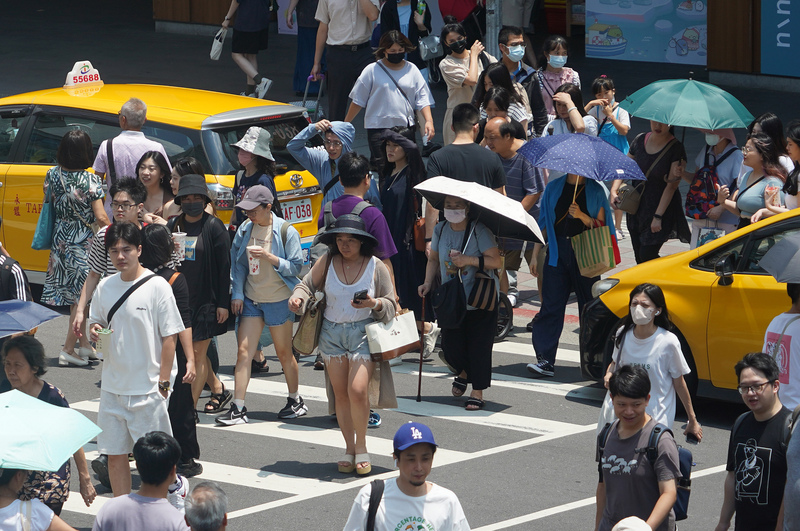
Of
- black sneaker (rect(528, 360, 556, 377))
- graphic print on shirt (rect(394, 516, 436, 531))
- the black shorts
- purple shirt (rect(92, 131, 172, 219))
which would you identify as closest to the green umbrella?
black sneaker (rect(528, 360, 556, 377))

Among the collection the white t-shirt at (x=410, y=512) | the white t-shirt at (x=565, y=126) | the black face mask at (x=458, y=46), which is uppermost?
the black face mask at (x=458, y=46)

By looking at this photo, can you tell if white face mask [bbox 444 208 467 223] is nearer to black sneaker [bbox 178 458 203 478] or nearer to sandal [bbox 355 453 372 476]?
sandal [bbox 355 453 372 476]

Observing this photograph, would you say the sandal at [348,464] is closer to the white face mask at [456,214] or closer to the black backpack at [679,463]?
the white face mask at [456,214]

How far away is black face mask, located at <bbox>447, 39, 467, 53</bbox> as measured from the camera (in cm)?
1374

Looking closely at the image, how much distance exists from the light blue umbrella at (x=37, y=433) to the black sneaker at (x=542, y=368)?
5668 mm

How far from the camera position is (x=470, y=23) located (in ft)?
60.8

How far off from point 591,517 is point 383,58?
6.68 meters

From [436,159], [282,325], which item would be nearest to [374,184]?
[436,159]

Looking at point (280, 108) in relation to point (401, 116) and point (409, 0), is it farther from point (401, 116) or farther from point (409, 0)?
point (409, 0)

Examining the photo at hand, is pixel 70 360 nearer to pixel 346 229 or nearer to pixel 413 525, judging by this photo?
pixel 346 229

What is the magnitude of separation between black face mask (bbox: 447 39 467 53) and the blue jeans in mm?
4103

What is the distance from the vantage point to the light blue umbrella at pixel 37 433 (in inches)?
195

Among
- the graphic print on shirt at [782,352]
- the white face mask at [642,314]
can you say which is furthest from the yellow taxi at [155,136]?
the graphic print on shirt at [782,352]

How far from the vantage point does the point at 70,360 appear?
1076 cm
